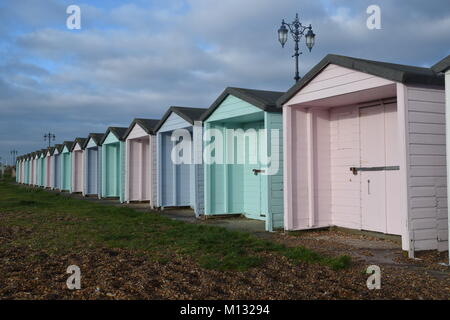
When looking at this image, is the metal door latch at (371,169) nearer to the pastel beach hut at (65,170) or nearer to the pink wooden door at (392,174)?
the pink wooden door at (392,174)

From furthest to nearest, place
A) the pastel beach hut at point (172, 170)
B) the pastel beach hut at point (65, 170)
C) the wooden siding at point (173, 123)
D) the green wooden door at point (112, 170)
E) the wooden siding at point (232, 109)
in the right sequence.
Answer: the pastel beach hut at point (65, 170) → the green wooden door at point (112, 170) → the pastel beach hut at point (172, 170) → the wooden siding at point (173, 123) → the wooden siding at point (232, 109)

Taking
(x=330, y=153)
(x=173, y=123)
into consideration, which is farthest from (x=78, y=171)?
(x=330, y=153)

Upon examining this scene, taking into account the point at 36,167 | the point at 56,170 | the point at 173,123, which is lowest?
the point at 56,170

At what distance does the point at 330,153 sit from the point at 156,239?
161 inches

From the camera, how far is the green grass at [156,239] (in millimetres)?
5898

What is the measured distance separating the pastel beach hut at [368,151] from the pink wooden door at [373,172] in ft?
0.06

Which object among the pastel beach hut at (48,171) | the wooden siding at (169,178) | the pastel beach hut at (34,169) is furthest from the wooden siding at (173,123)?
the pastel beach hut at (34,169)

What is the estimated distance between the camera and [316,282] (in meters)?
4.71

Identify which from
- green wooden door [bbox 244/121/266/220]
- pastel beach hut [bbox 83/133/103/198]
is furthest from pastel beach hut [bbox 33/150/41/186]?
green wooden door [bbox 244/121/266/220]

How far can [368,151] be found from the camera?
8227mm

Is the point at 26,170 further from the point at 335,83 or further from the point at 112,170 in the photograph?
the point at 335,83

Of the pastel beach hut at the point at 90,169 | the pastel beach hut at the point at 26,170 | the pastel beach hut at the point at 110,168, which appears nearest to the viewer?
the pastel beach hut at the point at 110,168

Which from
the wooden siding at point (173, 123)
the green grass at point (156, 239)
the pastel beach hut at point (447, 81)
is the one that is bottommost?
the green grass at point (156, 239)

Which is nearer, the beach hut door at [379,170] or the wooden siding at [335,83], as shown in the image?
the wooden siding at [335,83]
